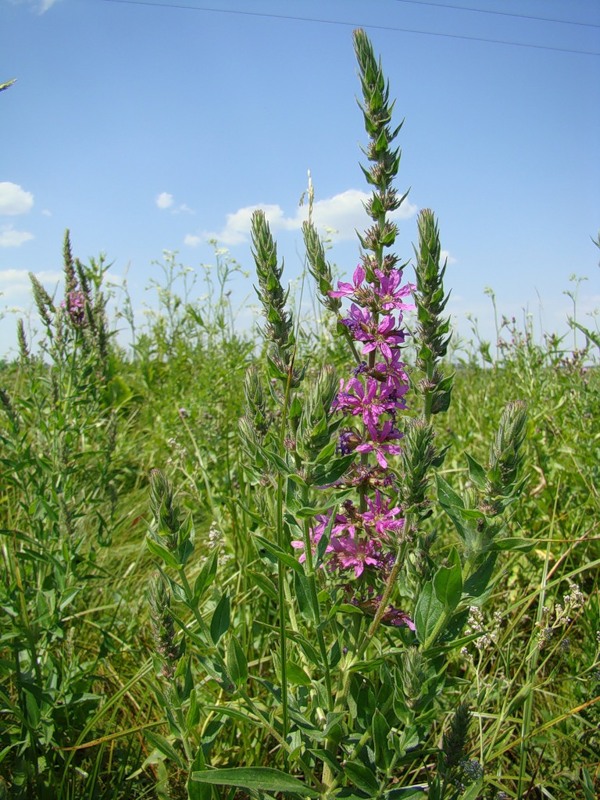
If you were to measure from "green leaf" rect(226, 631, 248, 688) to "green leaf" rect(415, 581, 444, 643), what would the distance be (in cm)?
37

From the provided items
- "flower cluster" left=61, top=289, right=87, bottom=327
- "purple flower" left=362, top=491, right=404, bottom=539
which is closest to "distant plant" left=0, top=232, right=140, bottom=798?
"flower cluster" left=61, top=289, right=87, bottom=327

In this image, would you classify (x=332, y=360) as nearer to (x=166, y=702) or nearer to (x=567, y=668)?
(x=567, y=668)

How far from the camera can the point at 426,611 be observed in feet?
3.93

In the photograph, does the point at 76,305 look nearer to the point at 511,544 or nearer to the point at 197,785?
the point at 197,785

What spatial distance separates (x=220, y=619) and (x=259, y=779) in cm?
31

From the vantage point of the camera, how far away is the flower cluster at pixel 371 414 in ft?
4.67

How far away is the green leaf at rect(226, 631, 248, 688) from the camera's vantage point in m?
1.24

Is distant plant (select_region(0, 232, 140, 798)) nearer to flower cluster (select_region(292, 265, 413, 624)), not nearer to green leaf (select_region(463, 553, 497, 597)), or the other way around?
flower cluster (select_region(292, 265, 413, 624))

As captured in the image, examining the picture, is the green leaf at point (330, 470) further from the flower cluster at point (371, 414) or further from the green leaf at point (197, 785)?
the green leaf at point (197, 785)

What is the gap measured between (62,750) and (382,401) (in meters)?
1.28

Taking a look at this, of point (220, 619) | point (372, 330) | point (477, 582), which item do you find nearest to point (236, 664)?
point (220, 619)

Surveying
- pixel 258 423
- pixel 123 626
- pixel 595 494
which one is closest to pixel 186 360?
pixel 123 626

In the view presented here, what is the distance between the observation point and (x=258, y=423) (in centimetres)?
140

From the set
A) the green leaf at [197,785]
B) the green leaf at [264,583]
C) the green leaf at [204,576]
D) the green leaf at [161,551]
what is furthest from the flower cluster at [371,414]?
the green leaf at [197,785]
